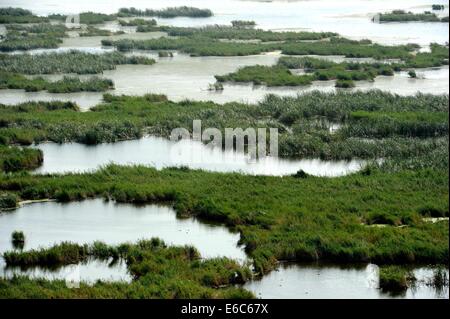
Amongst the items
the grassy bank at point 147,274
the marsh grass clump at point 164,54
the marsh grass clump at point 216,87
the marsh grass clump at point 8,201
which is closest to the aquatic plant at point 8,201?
the marsh grass clump at point 8,201

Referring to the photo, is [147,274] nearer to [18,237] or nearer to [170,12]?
[18,237]

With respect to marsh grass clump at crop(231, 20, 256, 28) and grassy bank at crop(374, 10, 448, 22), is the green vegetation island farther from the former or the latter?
grassy bank at crop(374, 10, 448, 22)

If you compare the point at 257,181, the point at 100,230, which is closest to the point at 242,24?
the point at 257,181

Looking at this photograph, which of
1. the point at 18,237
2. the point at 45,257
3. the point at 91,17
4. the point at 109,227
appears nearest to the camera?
the point at 45,257

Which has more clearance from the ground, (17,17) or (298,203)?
(17,17)

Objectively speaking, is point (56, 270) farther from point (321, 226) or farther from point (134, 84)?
point (134, 84)

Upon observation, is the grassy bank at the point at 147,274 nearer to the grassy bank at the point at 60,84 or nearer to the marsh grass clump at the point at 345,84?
the grassy bank at the point at 60,84

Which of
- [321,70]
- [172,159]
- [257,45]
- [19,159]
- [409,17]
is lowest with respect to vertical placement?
[172,159]
